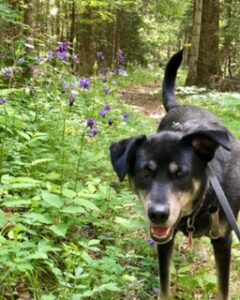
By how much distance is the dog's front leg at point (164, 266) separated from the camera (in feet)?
11.3

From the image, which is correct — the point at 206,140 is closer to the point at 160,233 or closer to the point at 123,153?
the point at 123,153

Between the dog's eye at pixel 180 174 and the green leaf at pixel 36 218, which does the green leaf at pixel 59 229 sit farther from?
the dog's eye at pixel 180 174

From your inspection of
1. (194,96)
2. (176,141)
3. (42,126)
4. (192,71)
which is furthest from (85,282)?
(192,71)

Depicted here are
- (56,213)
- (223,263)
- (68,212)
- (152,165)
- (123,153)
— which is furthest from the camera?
(56,213)

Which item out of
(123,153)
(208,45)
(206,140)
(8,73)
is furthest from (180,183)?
(208,45)

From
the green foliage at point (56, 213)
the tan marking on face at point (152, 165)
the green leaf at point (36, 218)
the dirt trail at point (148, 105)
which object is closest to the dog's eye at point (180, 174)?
the tan marking on face at point (152, 165)

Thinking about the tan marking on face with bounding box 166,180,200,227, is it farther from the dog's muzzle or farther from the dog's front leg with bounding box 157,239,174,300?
the dog's front leg with bounding box 157,239,174,300

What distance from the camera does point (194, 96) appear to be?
14.1 metres

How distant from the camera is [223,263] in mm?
3443

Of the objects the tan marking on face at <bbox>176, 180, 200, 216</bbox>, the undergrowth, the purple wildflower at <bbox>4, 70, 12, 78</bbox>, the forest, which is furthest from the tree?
the tan marking on face at <bbox>176, 180, 200, 216</bbox>

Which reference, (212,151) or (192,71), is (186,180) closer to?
(212,151)

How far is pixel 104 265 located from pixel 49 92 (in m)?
3.35

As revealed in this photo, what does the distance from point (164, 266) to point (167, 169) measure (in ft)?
3.13

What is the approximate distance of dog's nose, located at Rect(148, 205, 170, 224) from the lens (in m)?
2.63
